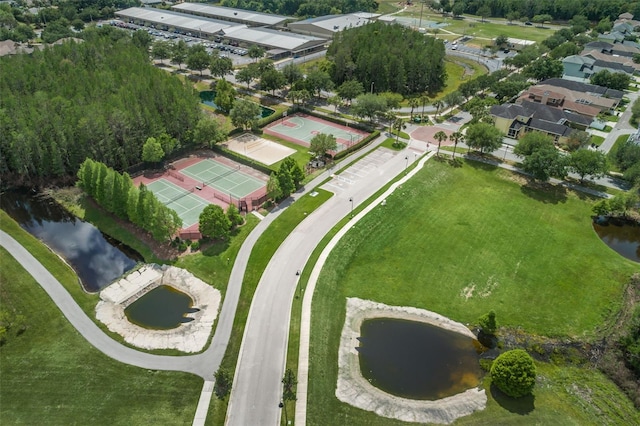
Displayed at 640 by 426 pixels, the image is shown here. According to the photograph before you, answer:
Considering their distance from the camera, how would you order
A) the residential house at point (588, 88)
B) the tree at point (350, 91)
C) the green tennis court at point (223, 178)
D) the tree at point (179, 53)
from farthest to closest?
the tree at point (179, 53) → the residential house at point (588, 88) → the tree at point (350, 91) → the green tennis court at point (223, 178)

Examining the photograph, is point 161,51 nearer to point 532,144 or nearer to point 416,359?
point 532,144

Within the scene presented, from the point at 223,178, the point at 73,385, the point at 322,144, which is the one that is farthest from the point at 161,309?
the point at 322,144

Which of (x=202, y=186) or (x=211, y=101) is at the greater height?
(x=211, y=101)

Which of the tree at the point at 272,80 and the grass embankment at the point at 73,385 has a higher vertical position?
the tree at the point at 272,80

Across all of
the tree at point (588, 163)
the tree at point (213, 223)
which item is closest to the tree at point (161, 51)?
the tree at point (213, 223)

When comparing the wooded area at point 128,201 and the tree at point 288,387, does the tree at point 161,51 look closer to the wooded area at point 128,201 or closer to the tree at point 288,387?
the wooded area at point 128,201

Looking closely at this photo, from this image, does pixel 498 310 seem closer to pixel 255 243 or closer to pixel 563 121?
pixel 255 243
